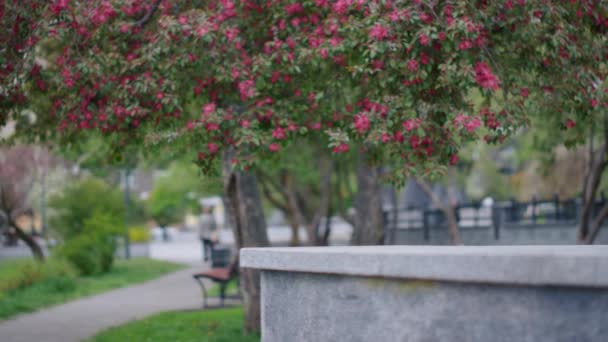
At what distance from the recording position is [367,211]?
47.3 ft

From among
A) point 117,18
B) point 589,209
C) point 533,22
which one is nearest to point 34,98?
point 117,18

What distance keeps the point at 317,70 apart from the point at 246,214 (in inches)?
115

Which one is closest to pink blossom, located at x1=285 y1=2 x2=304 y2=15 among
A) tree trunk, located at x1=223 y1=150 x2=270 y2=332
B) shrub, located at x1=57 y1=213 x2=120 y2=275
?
tree trunk, located at x1=223 y1=150 x2=270 y2=332

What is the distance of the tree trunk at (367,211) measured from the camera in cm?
1424

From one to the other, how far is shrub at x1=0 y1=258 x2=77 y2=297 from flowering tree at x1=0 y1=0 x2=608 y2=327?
30.0 feet

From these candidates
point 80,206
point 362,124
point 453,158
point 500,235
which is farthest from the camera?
point 80,206

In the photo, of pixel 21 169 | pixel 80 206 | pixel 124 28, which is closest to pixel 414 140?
pixel 124 28

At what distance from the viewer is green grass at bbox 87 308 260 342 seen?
384 inches

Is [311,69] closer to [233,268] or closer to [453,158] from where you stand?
[453,158]

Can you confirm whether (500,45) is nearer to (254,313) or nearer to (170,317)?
(254,313)

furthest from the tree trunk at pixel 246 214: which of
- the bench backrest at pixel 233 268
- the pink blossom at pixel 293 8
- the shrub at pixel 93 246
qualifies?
the shrub at pixel 93 246

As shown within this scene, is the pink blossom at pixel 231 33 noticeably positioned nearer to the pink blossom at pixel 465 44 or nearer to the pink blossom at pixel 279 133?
the pink blossom at pixel 279 133

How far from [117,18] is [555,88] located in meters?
4.76

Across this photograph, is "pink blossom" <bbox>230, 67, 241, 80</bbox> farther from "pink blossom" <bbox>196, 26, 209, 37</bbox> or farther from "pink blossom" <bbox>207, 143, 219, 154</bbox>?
"pink blossom" <bbox>207, 143, 219, 154</bbox>
